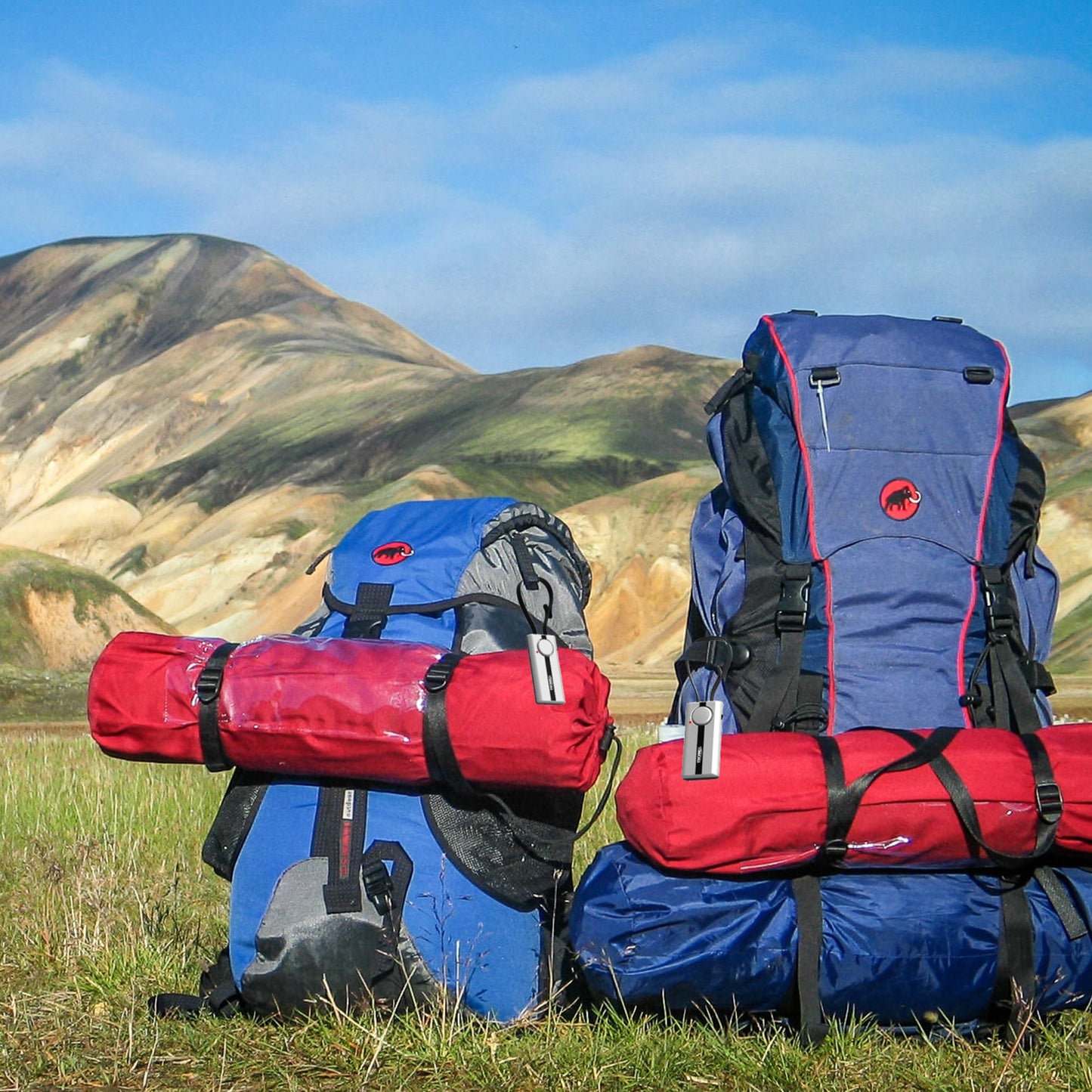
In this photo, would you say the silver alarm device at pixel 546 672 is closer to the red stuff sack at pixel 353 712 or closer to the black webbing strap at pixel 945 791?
the red stuff sack at pixel 353 712

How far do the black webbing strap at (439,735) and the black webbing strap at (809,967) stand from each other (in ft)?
2.65

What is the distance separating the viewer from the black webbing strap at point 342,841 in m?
3.48

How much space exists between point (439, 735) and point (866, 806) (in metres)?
0.96

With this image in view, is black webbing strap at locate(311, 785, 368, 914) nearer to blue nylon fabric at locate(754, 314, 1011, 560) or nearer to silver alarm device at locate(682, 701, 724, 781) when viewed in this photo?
silver alarm device at locate(682, 701, 724, 781)

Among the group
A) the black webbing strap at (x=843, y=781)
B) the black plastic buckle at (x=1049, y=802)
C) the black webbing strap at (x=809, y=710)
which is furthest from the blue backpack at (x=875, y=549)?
the black plastic buckle at (x=1049, y=802)

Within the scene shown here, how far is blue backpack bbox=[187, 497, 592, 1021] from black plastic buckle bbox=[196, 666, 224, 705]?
0.33 metres

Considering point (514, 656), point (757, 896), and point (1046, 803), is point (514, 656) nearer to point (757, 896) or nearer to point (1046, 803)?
point (757, 896)

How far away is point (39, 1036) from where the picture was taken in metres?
3.47

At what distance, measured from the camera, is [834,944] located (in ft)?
10.7

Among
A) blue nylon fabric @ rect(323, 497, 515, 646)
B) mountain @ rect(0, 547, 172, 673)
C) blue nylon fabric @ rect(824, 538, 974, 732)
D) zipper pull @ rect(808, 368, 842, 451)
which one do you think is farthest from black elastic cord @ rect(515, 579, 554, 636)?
mountain @ rect(0, 547, 172, 673)

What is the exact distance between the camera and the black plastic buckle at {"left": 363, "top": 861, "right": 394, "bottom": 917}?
137 inches

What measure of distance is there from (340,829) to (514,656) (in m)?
0.61

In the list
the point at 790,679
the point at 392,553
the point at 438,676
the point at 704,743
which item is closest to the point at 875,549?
the point at 790,679

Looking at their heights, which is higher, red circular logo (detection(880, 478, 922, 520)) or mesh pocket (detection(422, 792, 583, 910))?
red circular logo (detection(880, 478, 922, 520))
